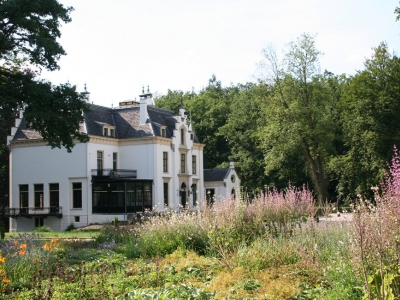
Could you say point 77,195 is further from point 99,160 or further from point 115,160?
point 115,160

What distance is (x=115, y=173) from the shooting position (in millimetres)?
40688

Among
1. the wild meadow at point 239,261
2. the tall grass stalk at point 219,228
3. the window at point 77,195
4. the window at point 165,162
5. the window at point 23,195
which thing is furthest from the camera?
the window at point 165,162

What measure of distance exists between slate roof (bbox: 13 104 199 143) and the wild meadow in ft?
88.8

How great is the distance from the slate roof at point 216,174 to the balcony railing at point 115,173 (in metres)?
12.3

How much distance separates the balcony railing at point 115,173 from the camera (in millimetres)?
39463

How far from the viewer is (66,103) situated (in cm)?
2434

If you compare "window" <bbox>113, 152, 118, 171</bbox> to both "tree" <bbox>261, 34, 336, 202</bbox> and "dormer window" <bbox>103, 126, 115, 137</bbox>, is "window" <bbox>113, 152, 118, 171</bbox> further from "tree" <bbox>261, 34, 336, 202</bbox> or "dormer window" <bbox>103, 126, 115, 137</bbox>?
"tree" <bbox>261, 34, 336, 202</bbox>

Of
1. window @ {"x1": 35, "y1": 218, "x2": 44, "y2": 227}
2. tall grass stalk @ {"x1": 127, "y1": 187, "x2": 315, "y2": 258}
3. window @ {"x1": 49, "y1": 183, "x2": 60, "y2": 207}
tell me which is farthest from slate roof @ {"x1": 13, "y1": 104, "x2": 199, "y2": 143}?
tall grass stalk @ {"x1": 127, "y1": 187, "x2": 315, "y2": 258}

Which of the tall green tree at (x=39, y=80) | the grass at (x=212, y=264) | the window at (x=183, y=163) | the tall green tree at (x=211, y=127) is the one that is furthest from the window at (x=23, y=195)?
the grass at (x=212, y=264)

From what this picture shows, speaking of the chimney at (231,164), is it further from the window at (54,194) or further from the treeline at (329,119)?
the window at (54,194)

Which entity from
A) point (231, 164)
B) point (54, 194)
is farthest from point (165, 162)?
point (231, 164)

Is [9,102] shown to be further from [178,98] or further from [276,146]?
[178,98]

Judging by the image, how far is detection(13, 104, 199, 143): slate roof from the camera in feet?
134

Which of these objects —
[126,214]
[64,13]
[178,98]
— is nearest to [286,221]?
[64,13]
